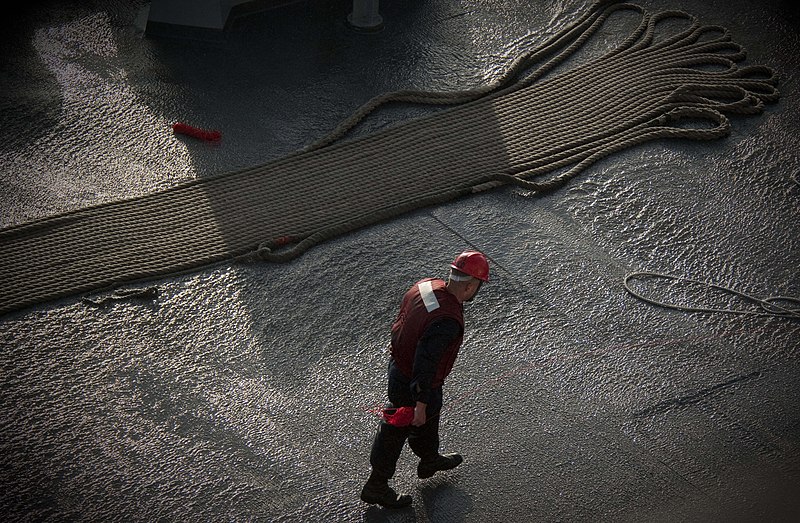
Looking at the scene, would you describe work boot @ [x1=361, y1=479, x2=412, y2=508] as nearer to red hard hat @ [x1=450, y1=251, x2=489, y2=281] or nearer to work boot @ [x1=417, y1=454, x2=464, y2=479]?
work boot @ [x1=417, y1=454, x2=464, y2=479]

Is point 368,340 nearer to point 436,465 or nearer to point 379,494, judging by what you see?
point 436,465

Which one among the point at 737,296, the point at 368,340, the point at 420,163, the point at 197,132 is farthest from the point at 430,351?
the point at 197,132

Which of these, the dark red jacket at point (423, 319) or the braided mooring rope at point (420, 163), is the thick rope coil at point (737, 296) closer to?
the braided mooring rope at point (420, 163)

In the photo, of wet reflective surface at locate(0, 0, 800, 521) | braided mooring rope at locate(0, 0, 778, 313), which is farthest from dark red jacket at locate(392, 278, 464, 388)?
braided mooring rope at locate(0, 0, 778, 313)

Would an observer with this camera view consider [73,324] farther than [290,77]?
No

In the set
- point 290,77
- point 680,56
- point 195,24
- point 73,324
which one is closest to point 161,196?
point 73,324

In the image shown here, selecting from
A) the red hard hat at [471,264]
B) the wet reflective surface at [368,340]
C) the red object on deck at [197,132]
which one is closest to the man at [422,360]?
the red hard hat at [471,264]

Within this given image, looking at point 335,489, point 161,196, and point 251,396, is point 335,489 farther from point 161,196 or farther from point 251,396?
point 161,196
